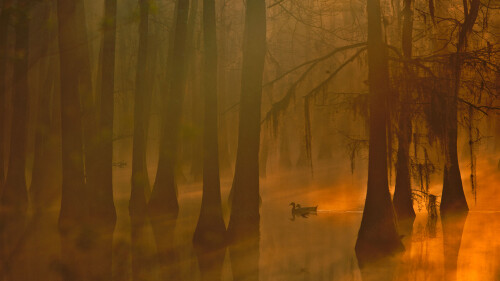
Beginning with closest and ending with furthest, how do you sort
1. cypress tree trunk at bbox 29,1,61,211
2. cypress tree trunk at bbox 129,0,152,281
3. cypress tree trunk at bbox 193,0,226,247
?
cypress tree trunk at bbox 193,0,226,247 → cypress tree trunk at bbox 129,0,152,281 → cypress tree trunk at bbox 29,1,61,211

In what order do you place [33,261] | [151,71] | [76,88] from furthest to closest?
[151,71] < [76,88] < [33,261]

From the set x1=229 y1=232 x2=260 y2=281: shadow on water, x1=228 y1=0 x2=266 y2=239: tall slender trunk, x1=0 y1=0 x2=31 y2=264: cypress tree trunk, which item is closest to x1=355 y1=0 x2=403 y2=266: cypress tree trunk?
x1=229 y1=232 x2=260 y2=281: shadow on water

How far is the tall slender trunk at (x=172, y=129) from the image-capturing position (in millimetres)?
22188

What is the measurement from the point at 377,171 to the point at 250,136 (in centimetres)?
313

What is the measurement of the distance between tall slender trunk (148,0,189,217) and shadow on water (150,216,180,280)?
681 mm

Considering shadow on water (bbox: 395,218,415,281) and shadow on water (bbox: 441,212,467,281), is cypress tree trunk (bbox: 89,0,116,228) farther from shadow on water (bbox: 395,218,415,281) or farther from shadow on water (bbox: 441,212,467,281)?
shadow on water (bbox: 441,212,467,281)

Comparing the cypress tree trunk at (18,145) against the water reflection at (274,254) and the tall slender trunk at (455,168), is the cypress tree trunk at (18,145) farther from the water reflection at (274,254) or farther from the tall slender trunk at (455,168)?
the tall slender trunk at (455,168)

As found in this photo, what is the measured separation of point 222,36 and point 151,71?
6615 mm

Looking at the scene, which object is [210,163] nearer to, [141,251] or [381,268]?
[141,251]

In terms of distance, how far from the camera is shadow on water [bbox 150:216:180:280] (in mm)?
13633

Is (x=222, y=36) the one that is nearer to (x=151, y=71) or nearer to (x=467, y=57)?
(x=151, y=71)

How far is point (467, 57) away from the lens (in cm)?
1689

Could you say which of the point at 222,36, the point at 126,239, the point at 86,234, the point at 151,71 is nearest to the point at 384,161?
the point at 126,239

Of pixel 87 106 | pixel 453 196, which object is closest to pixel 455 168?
pixel 453 196
